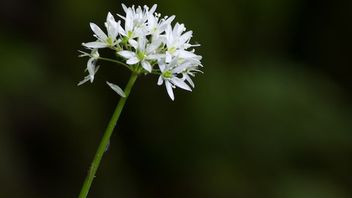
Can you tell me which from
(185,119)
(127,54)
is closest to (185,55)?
(127,54)

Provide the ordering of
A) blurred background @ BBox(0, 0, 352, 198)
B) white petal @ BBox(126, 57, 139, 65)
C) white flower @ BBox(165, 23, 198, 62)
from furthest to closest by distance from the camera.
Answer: blurred background @ BBox(0, 0, 352, 198), white flower @ BBox(165, 23, 198, 62), white petal @ BBox(126, 57, 139, 65)

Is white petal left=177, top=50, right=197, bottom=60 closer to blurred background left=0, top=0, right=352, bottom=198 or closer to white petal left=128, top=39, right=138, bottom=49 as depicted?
white petal left=128, top=39, right=138, bottom=49

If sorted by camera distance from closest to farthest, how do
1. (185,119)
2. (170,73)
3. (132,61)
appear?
1. (132,61)
2. (170,73)
3. (185,119)

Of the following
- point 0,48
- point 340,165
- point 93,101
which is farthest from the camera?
point 340,165

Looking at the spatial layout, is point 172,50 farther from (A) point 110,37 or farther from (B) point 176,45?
(A) point 110,37

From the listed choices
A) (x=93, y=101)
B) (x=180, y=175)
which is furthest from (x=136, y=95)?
(x=180, y=175)

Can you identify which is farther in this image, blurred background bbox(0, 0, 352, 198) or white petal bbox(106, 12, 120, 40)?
blurred background bbox(0, 0, 352, 198)

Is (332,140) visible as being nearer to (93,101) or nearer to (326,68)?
(326,68)

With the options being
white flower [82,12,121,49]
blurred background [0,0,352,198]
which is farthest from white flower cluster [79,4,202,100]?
blurred background [0,0,352,198]

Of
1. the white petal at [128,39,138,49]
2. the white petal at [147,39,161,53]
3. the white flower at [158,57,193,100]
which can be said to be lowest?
the white flower at [158,57,193,100]
